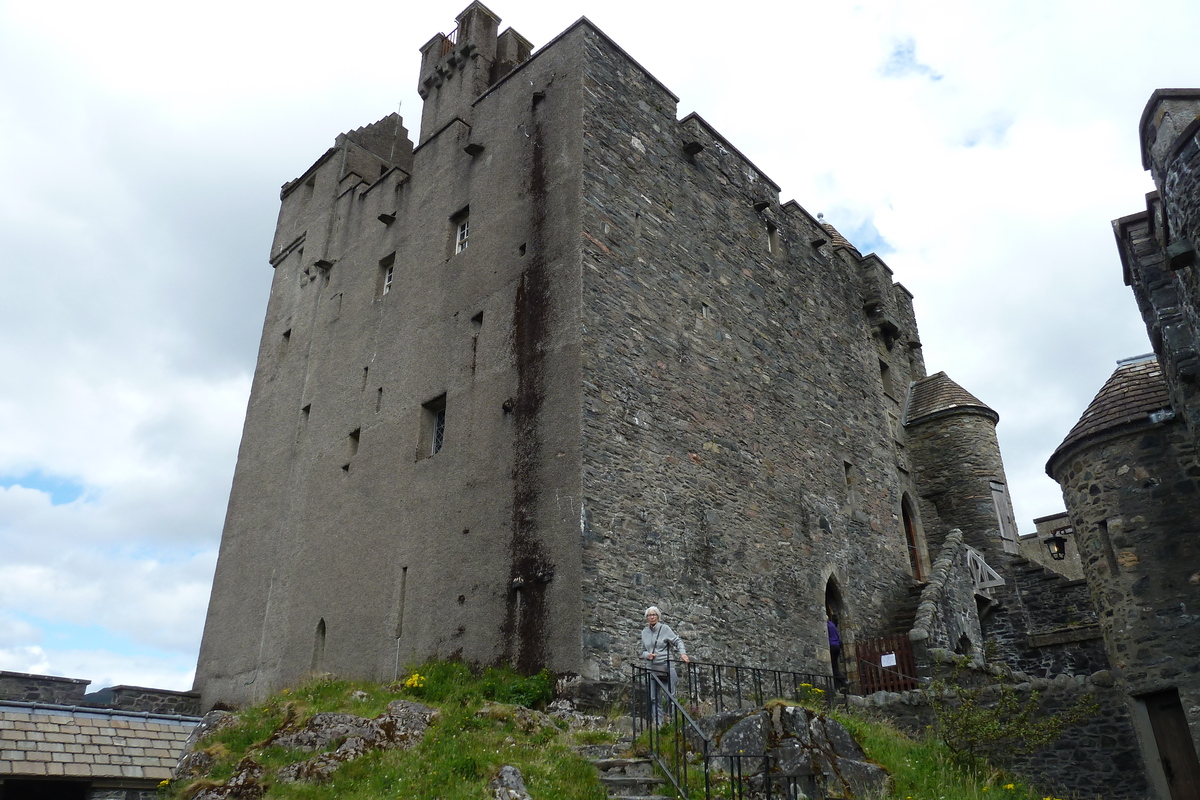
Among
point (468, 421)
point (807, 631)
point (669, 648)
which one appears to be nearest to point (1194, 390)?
point (807, 631)

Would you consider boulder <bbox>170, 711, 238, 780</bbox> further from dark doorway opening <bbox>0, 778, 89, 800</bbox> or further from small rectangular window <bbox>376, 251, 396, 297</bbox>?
small rectangular window <bbox>376, 251, 396, 297</bbox>

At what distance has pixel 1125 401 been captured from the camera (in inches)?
540

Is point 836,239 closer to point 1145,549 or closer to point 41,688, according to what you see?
point 1145,549

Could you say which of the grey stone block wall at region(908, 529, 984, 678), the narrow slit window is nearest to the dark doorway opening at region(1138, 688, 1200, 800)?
the grey stone block wall at region(908, 529, 984, 678)

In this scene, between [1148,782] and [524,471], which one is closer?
[1148,782]

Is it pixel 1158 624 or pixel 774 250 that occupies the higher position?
pixel 774 250

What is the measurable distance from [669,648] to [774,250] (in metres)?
12.3

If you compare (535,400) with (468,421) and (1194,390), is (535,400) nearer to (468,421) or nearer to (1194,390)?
(468,421)

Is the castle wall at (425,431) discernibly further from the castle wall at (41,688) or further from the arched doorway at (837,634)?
the arched doorway at (837,634)

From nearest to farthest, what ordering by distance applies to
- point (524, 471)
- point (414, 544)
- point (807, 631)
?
1. point (524, 471)
2. point (414, 544)
3. point (807, 631)

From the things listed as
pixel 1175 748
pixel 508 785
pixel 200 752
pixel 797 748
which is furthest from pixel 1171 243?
pixel 200 752

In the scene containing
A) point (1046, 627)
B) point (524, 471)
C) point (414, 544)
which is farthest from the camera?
point (1046, 627)

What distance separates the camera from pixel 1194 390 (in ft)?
39.7

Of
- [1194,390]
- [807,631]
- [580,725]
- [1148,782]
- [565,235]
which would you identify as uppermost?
[565,235]
